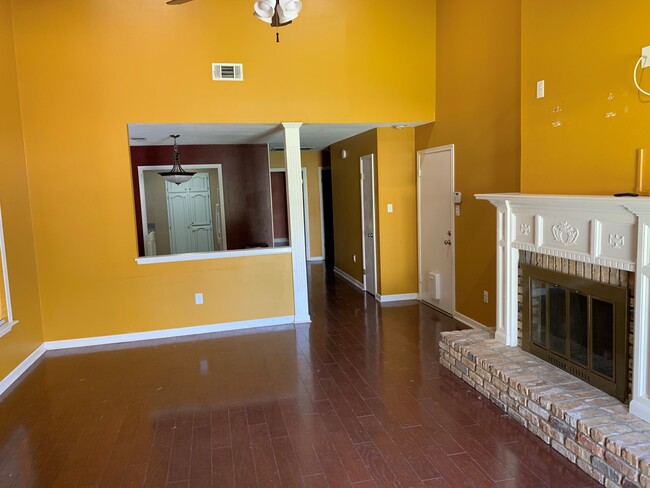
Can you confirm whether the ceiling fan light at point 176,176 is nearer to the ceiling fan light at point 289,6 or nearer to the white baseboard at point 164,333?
the white baseboard at point 164,333

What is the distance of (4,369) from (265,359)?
219cm

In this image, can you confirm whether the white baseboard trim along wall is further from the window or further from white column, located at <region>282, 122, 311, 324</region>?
the window

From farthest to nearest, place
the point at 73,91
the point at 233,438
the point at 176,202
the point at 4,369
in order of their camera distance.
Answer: the point at 176,202, the point at 73,91, the point at 4,369, the point at 233,438

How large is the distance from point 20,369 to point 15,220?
1.37 meters

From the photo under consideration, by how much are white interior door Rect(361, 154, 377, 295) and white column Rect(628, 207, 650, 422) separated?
407cm

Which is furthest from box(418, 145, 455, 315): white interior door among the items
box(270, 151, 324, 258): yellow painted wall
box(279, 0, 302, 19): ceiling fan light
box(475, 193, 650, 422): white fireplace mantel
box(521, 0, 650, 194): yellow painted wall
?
box(270, 151, 324, 258): yellow painted wall

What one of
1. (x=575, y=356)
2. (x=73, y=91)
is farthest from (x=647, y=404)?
(x=73, y=91)

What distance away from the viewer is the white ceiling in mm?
5352

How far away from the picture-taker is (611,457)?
235 cm

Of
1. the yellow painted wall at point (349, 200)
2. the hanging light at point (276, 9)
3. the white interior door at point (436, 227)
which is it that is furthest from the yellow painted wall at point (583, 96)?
the yellow painted wall at point (349, 200)

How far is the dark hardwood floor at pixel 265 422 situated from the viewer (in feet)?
8.66

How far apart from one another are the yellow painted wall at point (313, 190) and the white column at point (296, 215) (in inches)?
176

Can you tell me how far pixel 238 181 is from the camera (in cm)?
806

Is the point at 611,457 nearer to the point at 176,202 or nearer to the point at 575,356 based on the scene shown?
the point at 575,356
